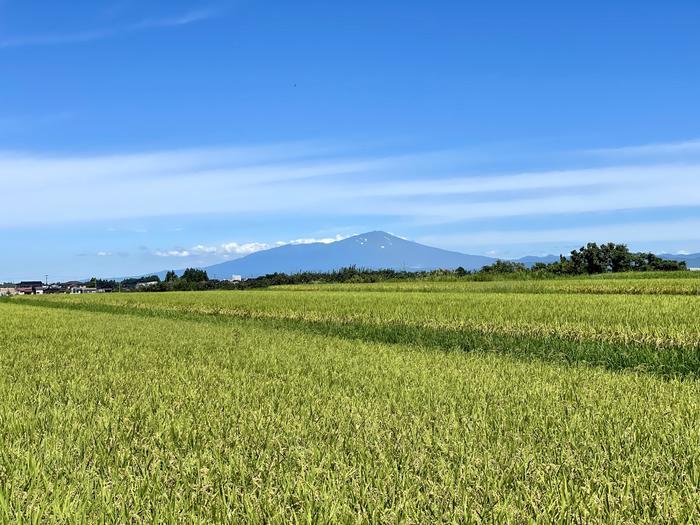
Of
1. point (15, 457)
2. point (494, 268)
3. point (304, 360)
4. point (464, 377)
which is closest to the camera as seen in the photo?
point (15, 457)

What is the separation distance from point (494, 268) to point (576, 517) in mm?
53095

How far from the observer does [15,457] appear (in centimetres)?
379

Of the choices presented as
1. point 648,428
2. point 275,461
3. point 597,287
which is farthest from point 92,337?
point 597,287

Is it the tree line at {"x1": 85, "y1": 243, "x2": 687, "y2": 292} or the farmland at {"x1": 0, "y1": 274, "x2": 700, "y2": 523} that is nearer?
the farmland at {"x1": 0, "y1": 274, "x2": 700, "y2": 523}

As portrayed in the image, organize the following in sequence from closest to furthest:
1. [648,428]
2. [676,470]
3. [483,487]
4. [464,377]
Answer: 1. [483,487]
2. [676,470]
3. [648,428]
4. [464,377]

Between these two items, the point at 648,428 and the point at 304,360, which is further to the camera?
the point at 304,360

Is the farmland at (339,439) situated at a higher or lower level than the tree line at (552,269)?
lower

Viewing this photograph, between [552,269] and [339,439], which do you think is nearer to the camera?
[339,439]

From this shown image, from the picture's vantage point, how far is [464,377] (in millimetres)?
7051

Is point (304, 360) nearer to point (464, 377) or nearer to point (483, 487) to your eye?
point (464, 377)

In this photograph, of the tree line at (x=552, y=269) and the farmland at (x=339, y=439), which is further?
the tree line at (x=552, y=269)

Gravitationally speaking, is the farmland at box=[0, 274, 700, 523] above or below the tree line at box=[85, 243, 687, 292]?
below

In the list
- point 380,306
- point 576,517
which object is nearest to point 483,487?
point 576,517

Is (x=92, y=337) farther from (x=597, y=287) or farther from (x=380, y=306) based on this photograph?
(x=597, y=287)
